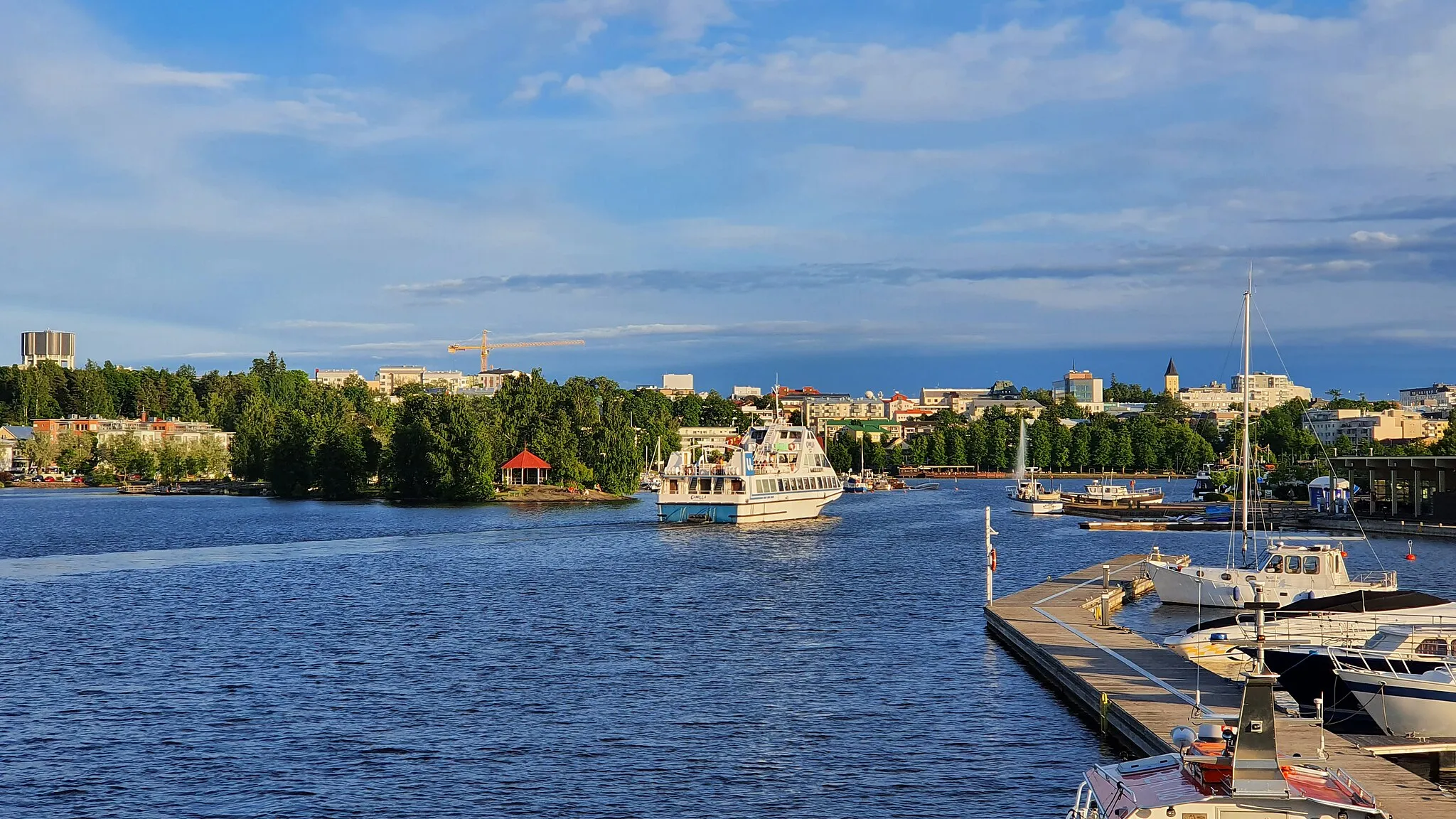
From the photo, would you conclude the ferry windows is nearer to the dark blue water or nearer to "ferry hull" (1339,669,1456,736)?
"ferry hull" (1339,669,1456,736)

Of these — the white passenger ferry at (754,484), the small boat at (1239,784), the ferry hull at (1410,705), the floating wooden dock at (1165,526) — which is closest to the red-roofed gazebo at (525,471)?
the white passenger ferry at (754,484)

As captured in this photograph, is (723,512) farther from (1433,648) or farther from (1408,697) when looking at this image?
(1408,697)

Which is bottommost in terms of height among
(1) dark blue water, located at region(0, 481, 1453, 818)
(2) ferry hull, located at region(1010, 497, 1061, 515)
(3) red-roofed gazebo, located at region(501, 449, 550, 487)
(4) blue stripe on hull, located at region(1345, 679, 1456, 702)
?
(1) dark blue water, located at region(0, 481, 1453, 818)

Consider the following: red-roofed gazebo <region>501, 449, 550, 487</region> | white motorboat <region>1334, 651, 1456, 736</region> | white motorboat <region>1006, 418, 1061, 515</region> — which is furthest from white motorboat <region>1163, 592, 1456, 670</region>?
red-roofed gazebo <region>501, 449, 550, 487</region>

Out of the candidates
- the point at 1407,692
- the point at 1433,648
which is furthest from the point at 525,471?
the point at 1407,692

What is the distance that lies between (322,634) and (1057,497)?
11708 centimetres

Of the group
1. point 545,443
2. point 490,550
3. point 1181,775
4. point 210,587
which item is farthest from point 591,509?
point 1181,775

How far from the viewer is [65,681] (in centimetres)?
4059

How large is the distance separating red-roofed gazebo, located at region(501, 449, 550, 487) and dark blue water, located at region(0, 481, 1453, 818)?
8330 cm

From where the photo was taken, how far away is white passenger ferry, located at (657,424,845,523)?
110 metres

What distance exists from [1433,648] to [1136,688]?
23.6 feet

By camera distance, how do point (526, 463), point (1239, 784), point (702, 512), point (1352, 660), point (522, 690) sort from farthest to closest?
point (526, 463) → point (702, 512) → point (522, 690) → point (1352, 660) → point (1239, 784)

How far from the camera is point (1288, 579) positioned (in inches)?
1954

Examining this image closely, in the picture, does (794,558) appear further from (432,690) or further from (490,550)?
(432,690)
